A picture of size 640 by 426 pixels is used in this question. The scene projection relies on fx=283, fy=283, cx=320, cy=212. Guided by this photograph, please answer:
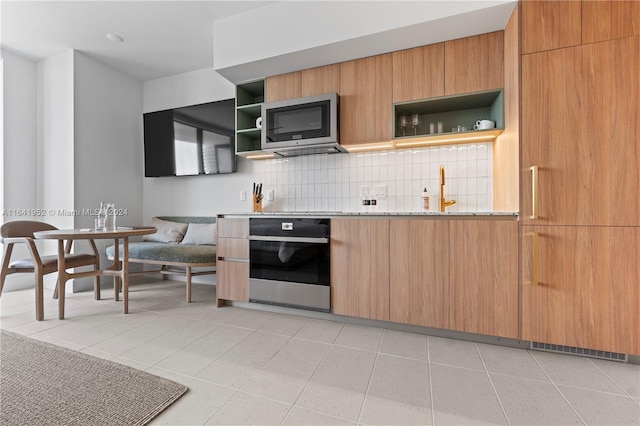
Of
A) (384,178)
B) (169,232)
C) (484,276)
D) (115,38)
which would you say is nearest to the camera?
(484,276)

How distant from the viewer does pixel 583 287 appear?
1.67m

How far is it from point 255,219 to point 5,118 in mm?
3231

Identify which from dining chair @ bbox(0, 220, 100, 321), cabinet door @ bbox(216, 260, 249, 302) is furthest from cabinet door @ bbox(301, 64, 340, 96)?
dining chair @ bbox(0, 220, 100, 321)

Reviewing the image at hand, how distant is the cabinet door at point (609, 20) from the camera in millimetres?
1592

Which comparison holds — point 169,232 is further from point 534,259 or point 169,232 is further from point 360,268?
point 534,259

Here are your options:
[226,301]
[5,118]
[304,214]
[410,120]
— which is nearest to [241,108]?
[304,214]

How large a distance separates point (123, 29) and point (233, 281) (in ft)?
9.10

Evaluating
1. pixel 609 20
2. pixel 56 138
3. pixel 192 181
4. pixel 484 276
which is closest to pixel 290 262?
pixel 484 276

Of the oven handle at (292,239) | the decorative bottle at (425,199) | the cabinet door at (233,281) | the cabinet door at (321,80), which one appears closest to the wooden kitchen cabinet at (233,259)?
the cabinet door at (233,281)

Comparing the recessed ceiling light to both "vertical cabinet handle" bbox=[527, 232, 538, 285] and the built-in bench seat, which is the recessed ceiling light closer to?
the built-in bench seat

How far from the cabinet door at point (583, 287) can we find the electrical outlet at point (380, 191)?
1.21 m

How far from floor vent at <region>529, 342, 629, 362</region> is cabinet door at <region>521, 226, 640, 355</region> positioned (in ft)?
0.24

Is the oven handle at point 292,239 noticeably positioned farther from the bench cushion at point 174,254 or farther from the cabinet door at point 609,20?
the cabinet door at point 609,20

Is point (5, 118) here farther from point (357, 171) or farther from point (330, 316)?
point (330, 316)
